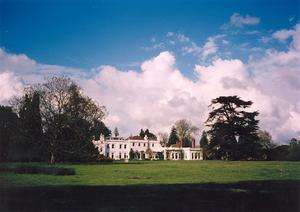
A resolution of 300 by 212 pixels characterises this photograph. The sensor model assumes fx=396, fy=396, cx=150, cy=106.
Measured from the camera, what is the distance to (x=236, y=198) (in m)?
12.6

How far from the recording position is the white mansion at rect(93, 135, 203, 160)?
8019cm

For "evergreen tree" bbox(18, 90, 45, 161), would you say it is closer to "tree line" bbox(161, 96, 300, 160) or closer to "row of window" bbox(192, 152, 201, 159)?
"tree line" bbox(161, 96, 300, 160)

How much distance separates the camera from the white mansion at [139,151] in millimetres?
80188

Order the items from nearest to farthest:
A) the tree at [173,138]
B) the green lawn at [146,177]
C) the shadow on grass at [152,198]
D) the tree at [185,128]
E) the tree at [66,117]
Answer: the shadow on grass at [152,198]
the green lawn at [146,177]
the tree at [66,117]
the tree at [185,128]
the tree at [173,138]

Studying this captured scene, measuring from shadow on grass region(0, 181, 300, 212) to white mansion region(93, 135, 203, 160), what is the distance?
64061 mm

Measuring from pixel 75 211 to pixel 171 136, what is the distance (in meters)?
82.8

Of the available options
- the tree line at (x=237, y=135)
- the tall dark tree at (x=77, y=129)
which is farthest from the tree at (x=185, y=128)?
the tall dark tree at (x=77, y=129)

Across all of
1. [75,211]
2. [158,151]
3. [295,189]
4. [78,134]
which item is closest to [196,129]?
[158,151]

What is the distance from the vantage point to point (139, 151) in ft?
275

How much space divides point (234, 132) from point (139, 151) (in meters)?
34.5

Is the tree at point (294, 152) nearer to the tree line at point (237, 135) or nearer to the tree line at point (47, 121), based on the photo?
the tree line at point (237, 135)

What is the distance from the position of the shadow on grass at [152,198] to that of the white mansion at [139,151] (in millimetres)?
64061

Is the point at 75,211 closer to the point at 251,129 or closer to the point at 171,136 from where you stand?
the point at 251,129

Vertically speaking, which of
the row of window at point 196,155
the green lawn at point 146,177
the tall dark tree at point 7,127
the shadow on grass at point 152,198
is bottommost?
the shadow on grass at point 152,198
